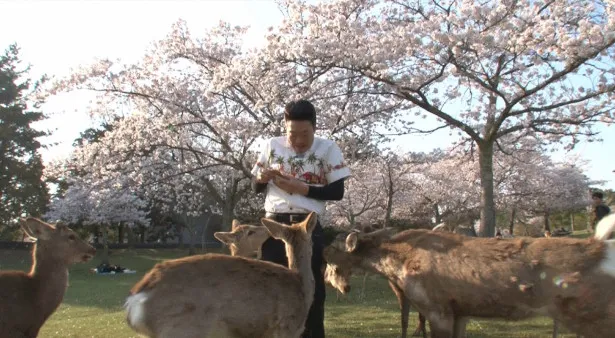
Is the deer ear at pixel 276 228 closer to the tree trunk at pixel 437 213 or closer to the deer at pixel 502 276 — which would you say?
the deer at pixel 502 276

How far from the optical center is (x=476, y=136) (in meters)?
13.9

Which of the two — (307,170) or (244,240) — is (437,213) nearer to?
(244,240)

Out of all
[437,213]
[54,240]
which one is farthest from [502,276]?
[437,213]

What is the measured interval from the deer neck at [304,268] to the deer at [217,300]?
0.19 feet

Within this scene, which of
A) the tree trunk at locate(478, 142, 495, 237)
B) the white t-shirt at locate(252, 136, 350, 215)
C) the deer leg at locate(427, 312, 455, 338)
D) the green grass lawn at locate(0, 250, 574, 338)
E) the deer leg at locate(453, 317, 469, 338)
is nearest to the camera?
the white t-shirt at locate(252, 136, 350, 215)

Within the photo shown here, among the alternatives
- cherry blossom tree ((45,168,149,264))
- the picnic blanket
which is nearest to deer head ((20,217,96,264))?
the picnic blanket

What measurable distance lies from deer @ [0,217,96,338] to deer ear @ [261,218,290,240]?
2984 millimetres

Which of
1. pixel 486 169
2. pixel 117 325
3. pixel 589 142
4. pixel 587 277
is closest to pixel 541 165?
pixel 589 142

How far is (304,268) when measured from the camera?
4191 mm

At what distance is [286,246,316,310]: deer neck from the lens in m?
4.07

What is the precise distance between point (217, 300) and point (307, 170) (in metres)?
1.59

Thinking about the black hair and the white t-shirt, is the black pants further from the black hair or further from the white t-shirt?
the black hair

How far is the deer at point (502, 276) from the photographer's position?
4.08m

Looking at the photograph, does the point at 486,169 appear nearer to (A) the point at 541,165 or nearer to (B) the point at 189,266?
(B) the point at 189,266
